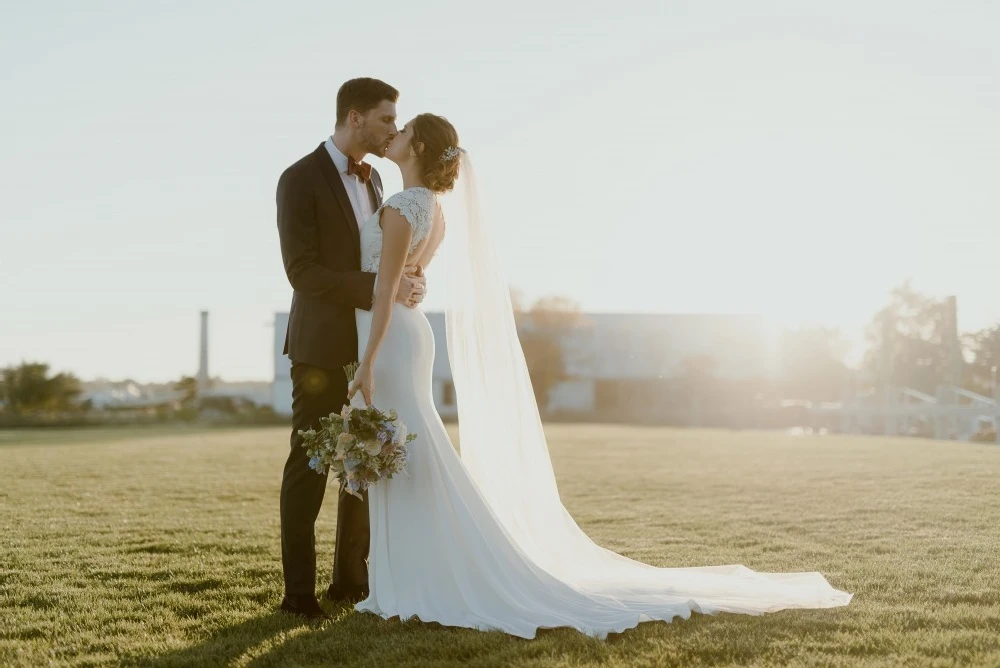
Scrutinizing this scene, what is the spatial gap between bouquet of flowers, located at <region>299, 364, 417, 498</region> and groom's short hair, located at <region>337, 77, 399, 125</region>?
5.07 ft

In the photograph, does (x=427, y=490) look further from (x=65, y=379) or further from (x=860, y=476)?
(x=65, y=379)

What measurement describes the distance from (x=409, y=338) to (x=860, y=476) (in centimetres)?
969

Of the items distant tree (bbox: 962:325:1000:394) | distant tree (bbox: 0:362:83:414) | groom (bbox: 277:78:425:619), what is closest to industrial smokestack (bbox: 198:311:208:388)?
distant tree (bbox: 0:362:83:414)

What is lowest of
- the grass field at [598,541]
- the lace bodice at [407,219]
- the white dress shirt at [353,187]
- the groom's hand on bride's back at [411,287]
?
the grass field at [598,541]

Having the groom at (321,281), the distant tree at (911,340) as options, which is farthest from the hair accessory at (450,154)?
the distant tree at (911,340)

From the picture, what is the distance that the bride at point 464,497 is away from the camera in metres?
4.44

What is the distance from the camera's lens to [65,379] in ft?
160

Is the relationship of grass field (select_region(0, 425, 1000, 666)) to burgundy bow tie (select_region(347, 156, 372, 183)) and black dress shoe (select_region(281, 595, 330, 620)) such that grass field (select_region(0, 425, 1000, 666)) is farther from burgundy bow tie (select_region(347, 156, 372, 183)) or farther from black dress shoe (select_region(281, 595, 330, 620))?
burgundy bow tie (select_region(347, 156, 372, 183))

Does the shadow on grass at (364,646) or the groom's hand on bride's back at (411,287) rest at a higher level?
the groom's hand on bride's back at (411,287)

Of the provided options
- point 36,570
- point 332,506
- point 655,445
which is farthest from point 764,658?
point 655,445

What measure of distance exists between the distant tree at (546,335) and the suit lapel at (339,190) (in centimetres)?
4606

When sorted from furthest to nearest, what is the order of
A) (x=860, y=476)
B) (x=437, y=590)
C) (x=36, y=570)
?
(x=860, y=476), (x=36, y=570), (x=437, y=590)

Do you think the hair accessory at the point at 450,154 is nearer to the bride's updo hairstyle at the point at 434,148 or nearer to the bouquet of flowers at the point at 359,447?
the bride's updo hairstyle at the point at 434,148

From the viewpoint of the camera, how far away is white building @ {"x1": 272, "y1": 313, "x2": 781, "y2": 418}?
53031 mm
